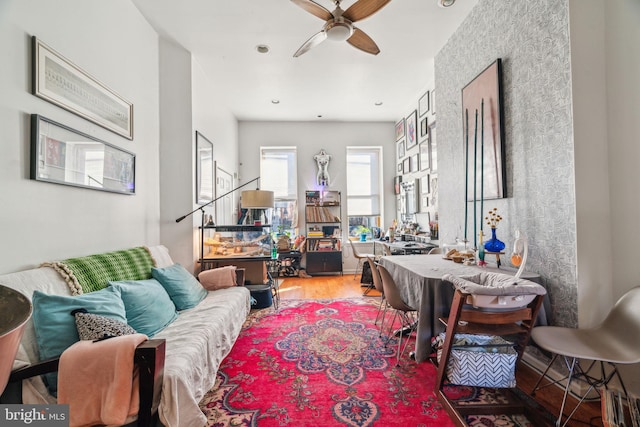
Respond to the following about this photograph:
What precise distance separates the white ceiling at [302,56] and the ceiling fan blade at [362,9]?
0.64 m

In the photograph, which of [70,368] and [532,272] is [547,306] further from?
[70,368]

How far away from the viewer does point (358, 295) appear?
14.3ft

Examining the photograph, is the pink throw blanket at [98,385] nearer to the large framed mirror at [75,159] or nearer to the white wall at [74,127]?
the white wall at [74,127]

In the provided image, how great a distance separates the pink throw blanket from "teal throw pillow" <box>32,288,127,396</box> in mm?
199

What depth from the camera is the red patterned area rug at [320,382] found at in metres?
1.71

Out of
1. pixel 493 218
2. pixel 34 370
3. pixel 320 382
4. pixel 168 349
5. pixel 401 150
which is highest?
pixel 401 150

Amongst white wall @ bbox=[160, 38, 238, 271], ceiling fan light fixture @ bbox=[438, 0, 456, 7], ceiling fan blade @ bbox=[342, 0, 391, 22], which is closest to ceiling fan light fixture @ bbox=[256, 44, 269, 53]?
white wall @ bbox=[160, 38, 238, 271]

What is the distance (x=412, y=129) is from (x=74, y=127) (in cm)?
→ 474

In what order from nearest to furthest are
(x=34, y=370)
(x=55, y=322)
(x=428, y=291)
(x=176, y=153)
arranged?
(x=34, y=370) → (x=55, y=322) → (x=428, y=291) → (x=176, y=153)

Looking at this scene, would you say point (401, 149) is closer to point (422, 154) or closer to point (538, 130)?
point (422, 154)

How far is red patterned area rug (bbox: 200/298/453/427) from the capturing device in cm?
171


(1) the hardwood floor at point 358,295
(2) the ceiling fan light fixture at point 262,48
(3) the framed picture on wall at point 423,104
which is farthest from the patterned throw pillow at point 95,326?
(3) the framed picture on wall at point 423,104

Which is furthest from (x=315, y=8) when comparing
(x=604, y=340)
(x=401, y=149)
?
(x=401, y=149)

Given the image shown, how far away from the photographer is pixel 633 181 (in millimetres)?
1715
